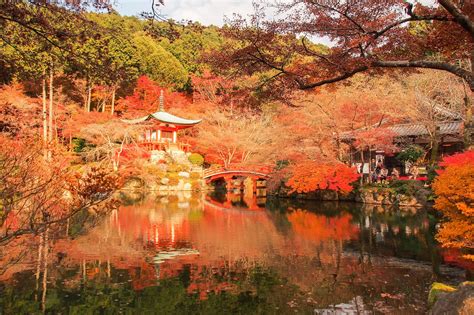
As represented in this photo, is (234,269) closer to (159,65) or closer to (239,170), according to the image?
(239,170)

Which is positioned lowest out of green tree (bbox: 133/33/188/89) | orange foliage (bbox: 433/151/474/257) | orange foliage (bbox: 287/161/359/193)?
orange foliage (bbox: 433/151/474/257)

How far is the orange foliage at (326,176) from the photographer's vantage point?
18.2m

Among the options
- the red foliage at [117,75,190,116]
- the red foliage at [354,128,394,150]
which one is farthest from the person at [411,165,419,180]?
the red foliage at [117,75,190,116]

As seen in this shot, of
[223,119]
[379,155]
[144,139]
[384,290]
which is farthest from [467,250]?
[144,139]

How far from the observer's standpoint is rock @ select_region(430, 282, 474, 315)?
172 inches

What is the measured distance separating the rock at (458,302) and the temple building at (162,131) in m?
24.4

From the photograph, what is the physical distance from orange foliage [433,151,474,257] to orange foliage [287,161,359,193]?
31.1 ft

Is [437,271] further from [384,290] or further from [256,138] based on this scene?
[256,138]

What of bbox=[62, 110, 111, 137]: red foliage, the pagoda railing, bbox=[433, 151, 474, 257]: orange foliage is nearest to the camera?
bbox=[433, 151, 474, 257]: orange foliage

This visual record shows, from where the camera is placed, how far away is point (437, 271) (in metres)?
7.82

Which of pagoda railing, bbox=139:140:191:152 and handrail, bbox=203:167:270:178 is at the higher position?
pagoda railing, bbox=139:140:191:152

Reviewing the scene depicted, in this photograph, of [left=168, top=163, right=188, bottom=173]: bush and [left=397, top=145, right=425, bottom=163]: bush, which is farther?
[left=168, top=163, right=188, bottom=173]: bush

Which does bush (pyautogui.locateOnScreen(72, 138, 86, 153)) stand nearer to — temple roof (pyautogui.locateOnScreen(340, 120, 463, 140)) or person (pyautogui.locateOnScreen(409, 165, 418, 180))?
temple roof (pyautogui.locateOnScreen(340, 120, 463, 140))

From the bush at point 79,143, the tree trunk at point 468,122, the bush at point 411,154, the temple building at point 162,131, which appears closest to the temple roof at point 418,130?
the bush at point 411,154
